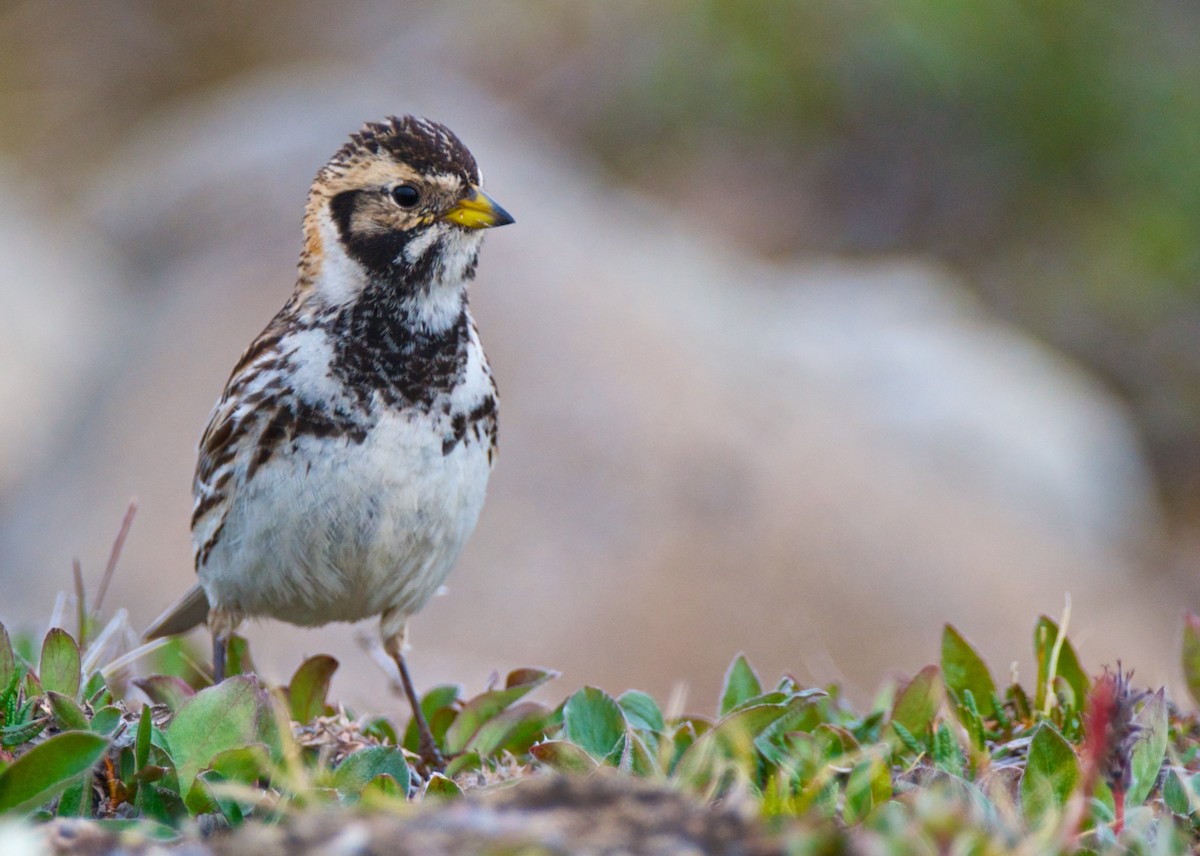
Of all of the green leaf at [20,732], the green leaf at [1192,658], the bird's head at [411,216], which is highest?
the bird's head at [411,216]

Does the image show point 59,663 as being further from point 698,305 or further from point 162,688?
point 698,305

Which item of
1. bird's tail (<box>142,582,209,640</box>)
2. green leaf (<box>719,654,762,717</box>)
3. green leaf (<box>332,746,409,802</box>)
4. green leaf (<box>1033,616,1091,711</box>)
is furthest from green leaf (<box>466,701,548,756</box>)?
bird's tail (<box>142,582,209,640</box>)

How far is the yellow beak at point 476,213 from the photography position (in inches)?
175

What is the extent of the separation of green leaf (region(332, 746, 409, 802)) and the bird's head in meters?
1.70

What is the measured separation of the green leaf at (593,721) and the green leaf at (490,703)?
378 mm

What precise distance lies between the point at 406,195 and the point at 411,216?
0.07 metres

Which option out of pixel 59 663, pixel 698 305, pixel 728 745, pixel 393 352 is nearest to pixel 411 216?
pixel 393 352

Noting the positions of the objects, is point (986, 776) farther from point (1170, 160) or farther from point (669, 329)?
point (1170, 160)

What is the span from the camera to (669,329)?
9383 millimetres

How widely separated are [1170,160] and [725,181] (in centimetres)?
394

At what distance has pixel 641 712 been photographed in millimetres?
3582

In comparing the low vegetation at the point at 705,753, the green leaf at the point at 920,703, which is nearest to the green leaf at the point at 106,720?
the low vegetation at the point at 705,753

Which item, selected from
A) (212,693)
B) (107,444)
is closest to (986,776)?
(212,693)

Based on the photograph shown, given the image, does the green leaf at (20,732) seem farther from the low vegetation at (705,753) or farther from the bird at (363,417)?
the bird at (363,417)
